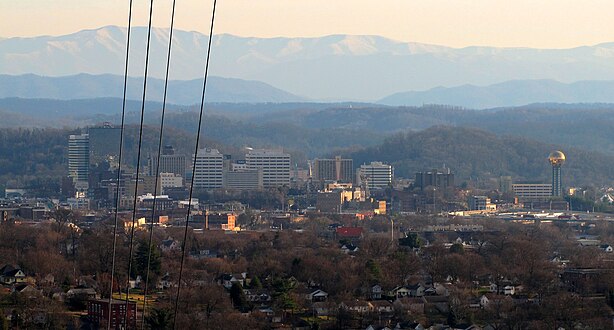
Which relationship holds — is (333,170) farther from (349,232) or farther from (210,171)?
(349,232)

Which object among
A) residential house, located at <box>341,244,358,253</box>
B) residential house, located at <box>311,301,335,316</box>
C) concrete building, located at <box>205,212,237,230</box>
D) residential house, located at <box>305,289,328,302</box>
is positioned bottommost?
residential house, located at <box>311,301,335,316</box>

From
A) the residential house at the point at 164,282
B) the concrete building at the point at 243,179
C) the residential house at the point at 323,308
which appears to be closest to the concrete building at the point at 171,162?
the concrete building at the point at 243,179

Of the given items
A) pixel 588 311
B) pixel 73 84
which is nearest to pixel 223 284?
pixel 588 311

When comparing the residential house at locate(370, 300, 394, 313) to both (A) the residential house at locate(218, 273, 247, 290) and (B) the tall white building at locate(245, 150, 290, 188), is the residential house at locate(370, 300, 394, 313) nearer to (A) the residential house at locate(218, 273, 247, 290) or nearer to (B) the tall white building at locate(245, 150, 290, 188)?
(A) the residential house at locate(218, 273, 247, 290)

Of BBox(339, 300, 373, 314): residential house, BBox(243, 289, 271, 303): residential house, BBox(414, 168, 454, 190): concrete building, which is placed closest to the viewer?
BBox(339, 300, 373, 314): residential house

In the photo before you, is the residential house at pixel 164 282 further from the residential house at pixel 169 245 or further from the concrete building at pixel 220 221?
the concrete building at pixel 220 221

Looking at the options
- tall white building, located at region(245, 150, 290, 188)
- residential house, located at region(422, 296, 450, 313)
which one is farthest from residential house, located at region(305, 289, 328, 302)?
tall white building, located at region(245, 150, 290, 188)

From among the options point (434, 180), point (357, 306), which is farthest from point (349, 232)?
point (434, 180)
